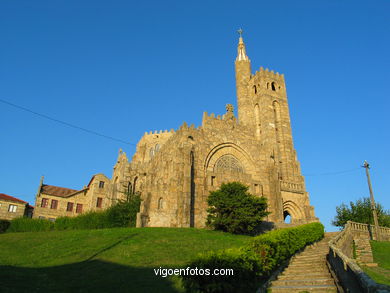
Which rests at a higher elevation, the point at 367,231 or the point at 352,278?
the point at 367,231

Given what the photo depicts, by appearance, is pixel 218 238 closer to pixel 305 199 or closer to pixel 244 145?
pixel 244 145

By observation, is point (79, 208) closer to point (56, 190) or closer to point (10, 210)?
point (56, 190)

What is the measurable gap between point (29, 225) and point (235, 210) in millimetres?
21901

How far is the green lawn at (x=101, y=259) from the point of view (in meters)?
10.1

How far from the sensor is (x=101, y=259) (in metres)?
13.8

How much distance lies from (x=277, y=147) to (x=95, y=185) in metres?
29.6

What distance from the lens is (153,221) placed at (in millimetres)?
26281

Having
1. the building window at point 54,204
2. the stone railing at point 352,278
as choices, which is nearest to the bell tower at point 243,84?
the stone railing at point 352,278

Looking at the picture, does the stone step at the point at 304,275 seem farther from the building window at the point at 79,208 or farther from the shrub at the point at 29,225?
the building window at the point at 79,208

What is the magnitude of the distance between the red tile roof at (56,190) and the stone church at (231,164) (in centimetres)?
127

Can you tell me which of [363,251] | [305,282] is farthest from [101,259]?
[363,251]

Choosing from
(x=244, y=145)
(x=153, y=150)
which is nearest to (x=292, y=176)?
(x=244, y=145)

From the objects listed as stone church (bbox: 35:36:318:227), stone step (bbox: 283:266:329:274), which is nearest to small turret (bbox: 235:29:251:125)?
stone church (bbox: 35:36:318:227)

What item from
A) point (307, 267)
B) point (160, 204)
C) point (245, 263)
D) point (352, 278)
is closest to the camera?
point (352, 278)
